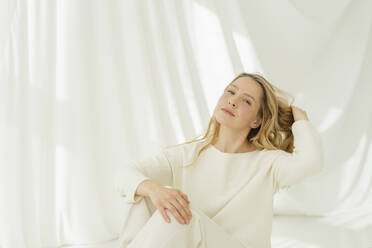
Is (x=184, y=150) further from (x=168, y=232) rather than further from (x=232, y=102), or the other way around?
(x=168, y=232)

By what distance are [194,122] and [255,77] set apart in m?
0.71

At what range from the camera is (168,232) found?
115 centimetres

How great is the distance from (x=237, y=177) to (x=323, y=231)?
85cm

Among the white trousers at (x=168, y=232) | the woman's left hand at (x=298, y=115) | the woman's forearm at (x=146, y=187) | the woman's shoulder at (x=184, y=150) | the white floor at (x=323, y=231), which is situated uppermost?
the woman's left hand at (x=298, y=115)

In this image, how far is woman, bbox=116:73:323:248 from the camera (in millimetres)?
1195

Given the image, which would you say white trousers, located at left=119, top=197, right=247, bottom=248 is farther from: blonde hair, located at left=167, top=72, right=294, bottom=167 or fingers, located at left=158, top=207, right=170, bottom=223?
blonde hair, located at left=167, top=72, right=294, bottom=167

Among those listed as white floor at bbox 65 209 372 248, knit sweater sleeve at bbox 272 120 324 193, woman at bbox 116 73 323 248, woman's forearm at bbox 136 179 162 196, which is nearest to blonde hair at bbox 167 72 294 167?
woman at bbox 116 73 323 248

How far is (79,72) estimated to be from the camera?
1.87 meters

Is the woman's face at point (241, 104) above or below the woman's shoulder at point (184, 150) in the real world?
above

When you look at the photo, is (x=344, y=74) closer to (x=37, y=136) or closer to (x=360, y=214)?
(x=360, y=214)

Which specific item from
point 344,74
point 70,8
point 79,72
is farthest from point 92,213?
point 344,74

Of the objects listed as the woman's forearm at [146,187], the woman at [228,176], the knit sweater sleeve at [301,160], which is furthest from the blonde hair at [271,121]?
the woman's forearm at [146,187]

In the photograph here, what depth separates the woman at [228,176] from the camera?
120 cm

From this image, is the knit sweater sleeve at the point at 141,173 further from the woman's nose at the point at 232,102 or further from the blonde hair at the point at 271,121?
the woman's nose at the point at 232,102
